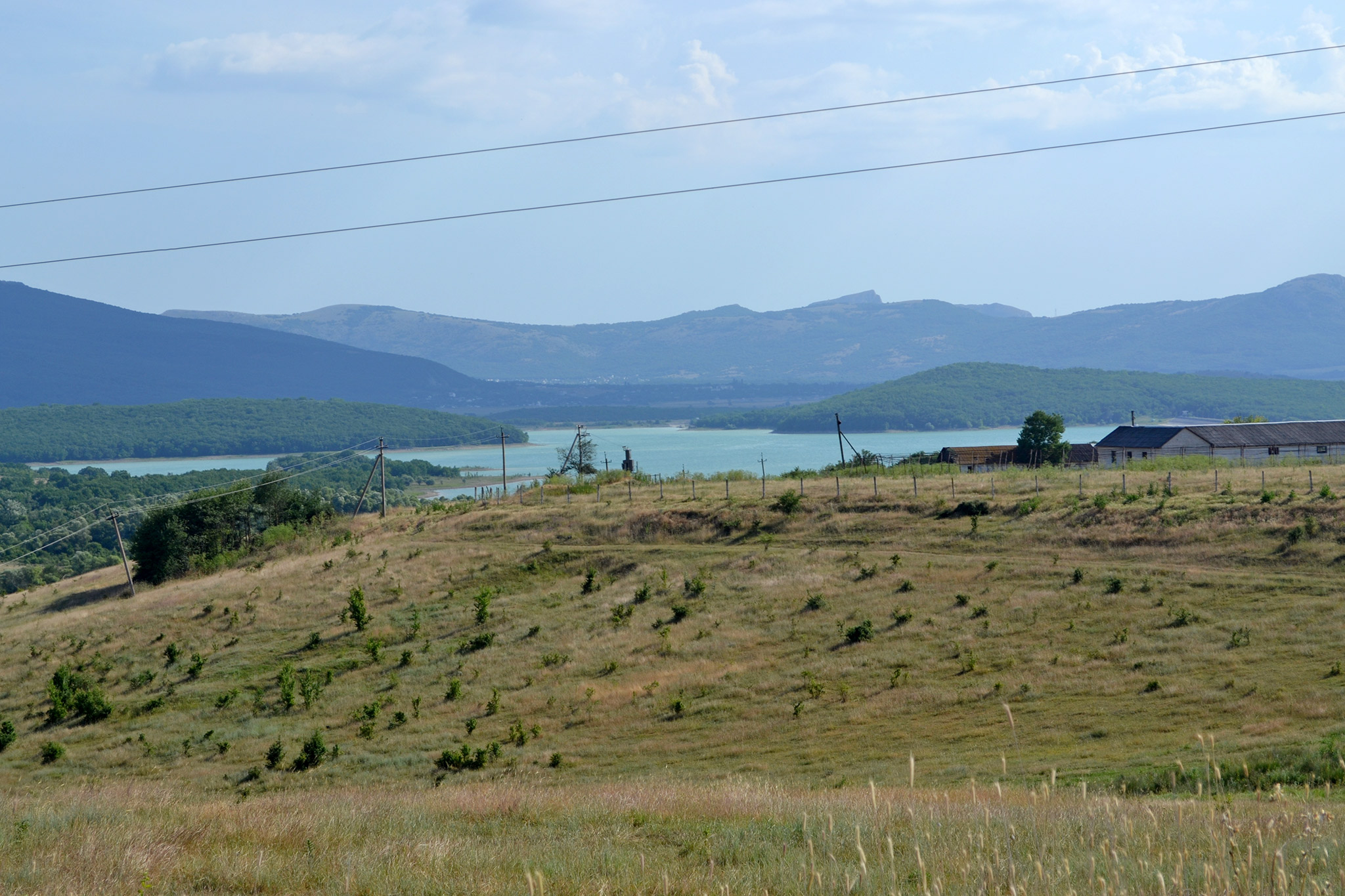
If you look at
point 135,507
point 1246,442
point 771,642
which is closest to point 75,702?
point 771,642

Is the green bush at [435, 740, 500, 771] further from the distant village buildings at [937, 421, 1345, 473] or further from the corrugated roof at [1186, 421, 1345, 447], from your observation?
the corrugated roof at [1186, 421, 1345, 447]

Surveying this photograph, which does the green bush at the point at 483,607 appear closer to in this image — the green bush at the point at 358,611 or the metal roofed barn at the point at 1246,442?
the green bush at the point at 358,611

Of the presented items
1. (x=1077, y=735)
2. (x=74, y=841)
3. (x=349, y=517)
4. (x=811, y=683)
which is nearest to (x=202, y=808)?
(x=74, y=841)

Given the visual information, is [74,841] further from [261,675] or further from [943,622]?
[261,675]

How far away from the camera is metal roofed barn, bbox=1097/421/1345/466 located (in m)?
92.8

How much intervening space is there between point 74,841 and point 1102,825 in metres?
10.1

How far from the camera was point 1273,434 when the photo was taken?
311 feet

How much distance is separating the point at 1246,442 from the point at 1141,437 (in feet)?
29.2

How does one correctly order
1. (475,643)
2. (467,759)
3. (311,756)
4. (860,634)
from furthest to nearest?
(475,643) < (860,634) < (311,756) < (467,759)

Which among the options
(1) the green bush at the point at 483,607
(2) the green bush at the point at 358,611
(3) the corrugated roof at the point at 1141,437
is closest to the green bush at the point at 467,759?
(1) the green bush at the point at 483,607

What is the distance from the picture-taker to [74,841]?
34.4 ft

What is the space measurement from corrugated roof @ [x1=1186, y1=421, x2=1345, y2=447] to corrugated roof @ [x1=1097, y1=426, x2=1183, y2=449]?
1.77 metres

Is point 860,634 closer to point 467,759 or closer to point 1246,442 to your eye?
point 467,759

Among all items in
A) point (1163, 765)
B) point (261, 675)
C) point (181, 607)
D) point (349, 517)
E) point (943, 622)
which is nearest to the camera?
point (1163, 765)
